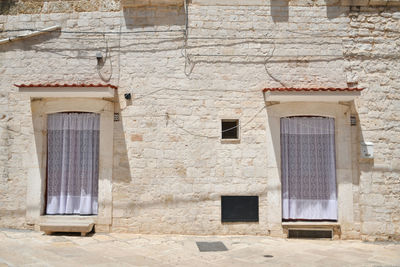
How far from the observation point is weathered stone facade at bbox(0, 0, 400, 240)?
266 inches

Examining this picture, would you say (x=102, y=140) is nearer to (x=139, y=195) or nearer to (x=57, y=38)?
(x=139, y=195)

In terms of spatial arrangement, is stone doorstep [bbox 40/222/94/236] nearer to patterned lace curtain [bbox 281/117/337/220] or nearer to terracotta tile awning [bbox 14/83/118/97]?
terracotta tile awning [bbox 14/83/118/97]

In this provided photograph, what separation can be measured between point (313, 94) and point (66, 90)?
4966 mm

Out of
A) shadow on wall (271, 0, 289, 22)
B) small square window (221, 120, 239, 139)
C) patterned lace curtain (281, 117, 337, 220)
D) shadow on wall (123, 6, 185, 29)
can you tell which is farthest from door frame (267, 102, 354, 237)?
shadow on wall (123, 6, 185, 29)

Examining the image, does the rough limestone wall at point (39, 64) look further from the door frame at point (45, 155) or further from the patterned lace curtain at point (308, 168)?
the patterned lace curtain at point (308, 168)

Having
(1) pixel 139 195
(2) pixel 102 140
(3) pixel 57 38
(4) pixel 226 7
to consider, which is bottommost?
(1) pixel 139 195

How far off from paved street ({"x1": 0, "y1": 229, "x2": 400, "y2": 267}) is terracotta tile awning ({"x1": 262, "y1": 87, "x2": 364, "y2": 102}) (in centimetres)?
288

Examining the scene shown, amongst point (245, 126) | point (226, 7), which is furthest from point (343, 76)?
point (226, 7)

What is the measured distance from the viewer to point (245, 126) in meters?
6.90

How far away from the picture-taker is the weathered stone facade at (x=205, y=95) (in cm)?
676

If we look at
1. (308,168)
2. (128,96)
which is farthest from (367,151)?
(128,96)

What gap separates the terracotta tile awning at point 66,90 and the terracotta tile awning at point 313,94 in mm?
3435

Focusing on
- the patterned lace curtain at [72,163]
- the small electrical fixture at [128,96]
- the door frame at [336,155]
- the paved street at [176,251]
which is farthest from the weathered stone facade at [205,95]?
the paved street at [176,251]

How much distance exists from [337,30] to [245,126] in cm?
298
